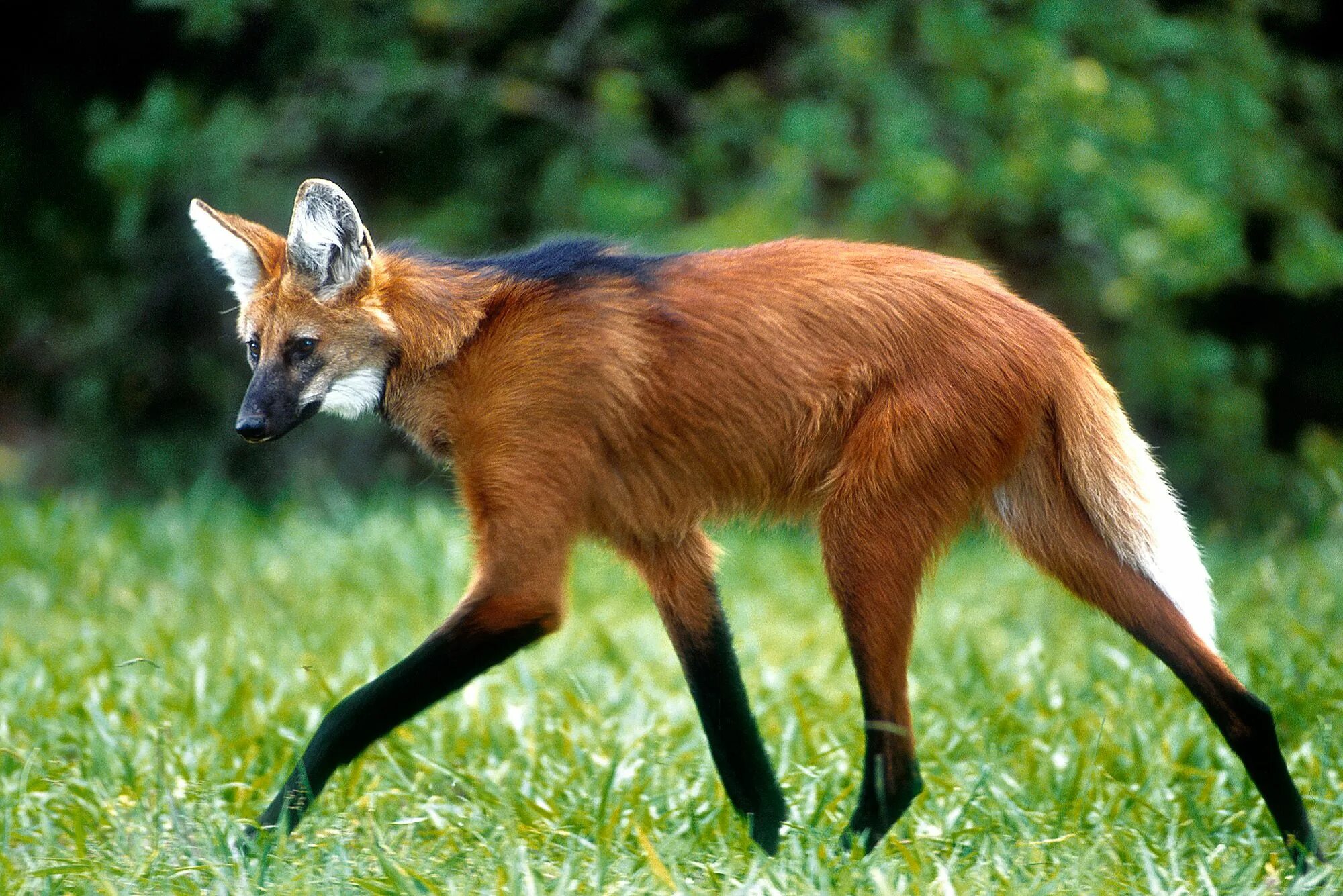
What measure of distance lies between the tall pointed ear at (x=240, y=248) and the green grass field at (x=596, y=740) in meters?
0.77

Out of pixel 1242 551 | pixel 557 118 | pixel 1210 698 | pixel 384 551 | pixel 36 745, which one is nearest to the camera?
pixel 1210 698

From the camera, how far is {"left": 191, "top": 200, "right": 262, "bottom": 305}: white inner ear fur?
2.71 meters

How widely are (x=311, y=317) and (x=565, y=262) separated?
521 mm

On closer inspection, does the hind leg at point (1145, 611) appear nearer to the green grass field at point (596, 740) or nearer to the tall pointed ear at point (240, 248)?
the green grass field at point (596, 740)

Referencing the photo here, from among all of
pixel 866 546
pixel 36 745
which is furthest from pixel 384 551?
pixel 866 546

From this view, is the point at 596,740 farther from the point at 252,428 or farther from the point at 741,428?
the point at 252,428

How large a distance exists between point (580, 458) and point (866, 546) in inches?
21.8

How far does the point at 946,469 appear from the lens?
258 centimetres

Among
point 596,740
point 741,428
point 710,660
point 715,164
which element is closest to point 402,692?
point 710,660

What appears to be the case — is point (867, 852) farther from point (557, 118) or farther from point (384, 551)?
point (557, 118)

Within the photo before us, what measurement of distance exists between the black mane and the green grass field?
644 millimetres

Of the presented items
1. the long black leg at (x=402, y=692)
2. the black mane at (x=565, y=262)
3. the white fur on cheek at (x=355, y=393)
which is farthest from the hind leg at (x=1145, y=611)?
A: the white fur on cheek at (x=355, y=393)

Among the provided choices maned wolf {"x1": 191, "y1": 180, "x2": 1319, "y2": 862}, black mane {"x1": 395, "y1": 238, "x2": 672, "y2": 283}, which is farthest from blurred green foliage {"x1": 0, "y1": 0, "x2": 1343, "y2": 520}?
maned wolf {"x1": 191, "y1": 180, "x2": 1319, "y2": 862}

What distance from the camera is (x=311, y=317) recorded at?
2.63 meters
